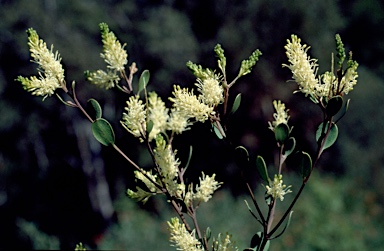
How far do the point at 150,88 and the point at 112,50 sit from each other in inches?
406

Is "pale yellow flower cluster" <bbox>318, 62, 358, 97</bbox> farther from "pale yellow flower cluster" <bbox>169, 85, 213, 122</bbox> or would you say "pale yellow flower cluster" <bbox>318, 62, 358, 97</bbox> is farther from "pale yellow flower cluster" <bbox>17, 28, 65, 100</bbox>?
"pale yellow flower cluster" <bbox>17, 28, 65, 100</bbox>

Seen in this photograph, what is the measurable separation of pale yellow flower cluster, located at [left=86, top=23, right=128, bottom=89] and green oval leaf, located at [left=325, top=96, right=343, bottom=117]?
1.14 feet

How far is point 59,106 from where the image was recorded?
1223 cm

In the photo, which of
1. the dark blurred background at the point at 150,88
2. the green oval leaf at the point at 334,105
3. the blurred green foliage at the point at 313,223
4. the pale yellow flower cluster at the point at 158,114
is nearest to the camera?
the green oval leaf at the point at 334,105

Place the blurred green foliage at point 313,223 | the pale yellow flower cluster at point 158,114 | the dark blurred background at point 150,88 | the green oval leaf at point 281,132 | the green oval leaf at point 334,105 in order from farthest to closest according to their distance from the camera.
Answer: the dark blurred background at point 150,88, the blurred green foliage at point 313,223, the pale yellow flower cluster at point 158,114, the green oval leaf at point 281,132, the green oval leaf at point 334,105

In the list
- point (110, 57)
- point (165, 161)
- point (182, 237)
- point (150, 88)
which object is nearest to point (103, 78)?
point (110, 57)

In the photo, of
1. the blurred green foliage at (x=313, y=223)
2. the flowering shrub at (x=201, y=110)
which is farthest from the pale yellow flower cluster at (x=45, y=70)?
the blurred green foliage at (x=313, y=223)

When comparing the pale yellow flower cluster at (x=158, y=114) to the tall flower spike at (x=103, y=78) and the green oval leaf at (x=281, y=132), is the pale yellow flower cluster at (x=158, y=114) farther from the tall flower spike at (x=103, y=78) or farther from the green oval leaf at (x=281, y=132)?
the green oval leaf at (x=281, y=132)

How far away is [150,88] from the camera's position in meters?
11.1

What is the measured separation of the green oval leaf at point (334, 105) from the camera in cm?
78

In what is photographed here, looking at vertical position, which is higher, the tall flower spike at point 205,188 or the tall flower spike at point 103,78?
the tall flower spike at point 103,78

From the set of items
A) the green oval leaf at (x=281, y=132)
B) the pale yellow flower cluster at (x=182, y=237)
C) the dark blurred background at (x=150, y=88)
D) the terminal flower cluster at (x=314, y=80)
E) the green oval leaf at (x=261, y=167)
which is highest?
the dark blurred background at (x=150, y=88)

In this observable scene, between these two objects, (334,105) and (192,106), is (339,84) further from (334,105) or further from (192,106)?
(192,106)

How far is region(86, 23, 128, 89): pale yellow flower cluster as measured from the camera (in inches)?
33.9
